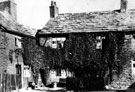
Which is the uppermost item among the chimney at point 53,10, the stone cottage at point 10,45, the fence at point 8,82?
the chimney at point 53,10

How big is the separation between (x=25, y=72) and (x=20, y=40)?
391 cm

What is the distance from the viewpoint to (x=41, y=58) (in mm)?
31500

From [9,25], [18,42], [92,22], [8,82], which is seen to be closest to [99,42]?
[92,22]

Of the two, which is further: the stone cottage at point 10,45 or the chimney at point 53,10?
the chimney at point 53,10

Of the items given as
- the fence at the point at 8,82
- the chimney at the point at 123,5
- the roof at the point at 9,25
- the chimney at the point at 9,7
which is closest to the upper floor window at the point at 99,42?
the chimney at the point at 123,5

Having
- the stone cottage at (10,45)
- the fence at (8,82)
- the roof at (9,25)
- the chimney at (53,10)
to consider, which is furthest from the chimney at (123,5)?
the fence at (8,82)

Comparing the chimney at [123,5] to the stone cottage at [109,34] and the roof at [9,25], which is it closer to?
the stone cottage at [109,34]

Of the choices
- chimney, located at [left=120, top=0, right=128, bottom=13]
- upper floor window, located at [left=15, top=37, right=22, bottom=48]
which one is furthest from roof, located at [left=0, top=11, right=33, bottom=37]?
chimney, located at [left=120, top=0, right=128, bottom=13]

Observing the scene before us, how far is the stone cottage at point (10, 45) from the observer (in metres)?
27.4

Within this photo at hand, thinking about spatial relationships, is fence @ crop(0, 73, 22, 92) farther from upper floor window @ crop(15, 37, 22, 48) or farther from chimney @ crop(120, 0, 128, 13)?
chimney @ crop(120, 0, 128, 13)

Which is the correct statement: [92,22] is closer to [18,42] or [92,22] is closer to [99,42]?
[99,42]

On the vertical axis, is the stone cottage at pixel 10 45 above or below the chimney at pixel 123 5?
below

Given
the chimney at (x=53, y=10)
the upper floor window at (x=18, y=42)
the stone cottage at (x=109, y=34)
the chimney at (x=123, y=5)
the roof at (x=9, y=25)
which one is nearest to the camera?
the roof at (x=9, y=25)

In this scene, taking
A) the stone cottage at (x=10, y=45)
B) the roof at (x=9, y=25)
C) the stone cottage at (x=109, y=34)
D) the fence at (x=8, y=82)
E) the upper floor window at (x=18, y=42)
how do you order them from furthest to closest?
the upper floor window at (x=18, y=42) → the stone cottage at (x=109, y=34) → the roof at (x=9, y=25) → the stone cottage at (x=10, y=45) → the fence at (x=8, y=82)
